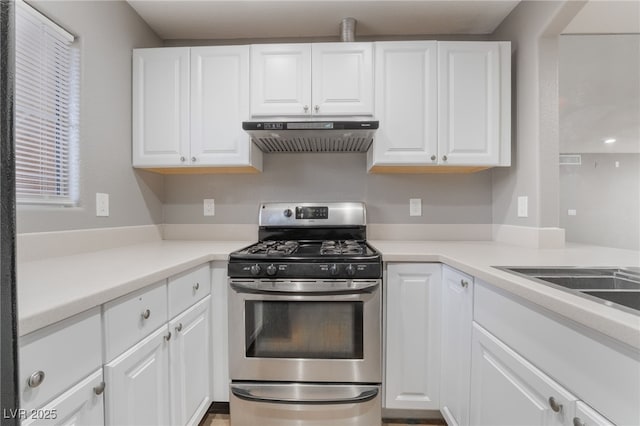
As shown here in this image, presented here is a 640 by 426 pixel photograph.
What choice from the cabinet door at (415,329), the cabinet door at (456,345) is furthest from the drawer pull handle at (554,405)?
the cabinet door at (415,329)

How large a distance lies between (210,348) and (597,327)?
1.51m

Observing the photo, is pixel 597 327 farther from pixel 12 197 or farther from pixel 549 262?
pixel 12 197

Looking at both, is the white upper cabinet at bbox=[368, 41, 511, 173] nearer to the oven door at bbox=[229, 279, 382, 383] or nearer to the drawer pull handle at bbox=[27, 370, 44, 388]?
the oven door at bbox=[229, 279, 382, 383]

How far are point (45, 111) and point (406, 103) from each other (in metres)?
1.81

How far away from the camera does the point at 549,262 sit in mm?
1182

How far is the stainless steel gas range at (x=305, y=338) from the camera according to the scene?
4.58 ft

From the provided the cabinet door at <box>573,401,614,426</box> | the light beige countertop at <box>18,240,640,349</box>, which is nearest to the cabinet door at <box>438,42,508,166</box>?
the light beige countertop at <box>18,240,640,349</box>

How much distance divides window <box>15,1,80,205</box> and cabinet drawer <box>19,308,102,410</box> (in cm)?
83

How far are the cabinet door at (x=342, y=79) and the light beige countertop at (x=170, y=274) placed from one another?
0.91 m

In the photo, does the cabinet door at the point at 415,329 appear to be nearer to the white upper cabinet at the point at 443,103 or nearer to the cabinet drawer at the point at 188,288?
the white upper cabinet at the point at 443,103

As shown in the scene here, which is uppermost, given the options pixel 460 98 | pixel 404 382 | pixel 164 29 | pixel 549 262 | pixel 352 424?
pixel 164 29

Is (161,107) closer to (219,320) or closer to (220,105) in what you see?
(220,105)

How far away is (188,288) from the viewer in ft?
4.21

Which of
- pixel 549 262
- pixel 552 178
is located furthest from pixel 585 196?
pixel 549 262
